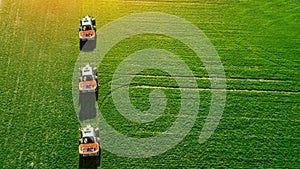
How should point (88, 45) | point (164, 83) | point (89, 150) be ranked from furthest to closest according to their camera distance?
point (88, 45)
point (164, 83)
point (89, 150)

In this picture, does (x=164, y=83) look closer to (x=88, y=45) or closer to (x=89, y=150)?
(x=88, y=45)

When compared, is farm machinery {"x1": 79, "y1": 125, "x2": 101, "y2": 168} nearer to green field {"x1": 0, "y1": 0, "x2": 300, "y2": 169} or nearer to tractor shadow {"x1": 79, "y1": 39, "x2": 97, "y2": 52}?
green field {"x1": 0, "y1": 0, "x2": 300, "y2": 169}

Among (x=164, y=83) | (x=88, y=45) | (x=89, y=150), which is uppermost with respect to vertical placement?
(x=88, y=45)

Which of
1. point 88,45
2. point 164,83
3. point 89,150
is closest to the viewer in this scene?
point 89,150

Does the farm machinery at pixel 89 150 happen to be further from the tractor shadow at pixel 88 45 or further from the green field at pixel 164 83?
the tractor shadow at pixel 88 45

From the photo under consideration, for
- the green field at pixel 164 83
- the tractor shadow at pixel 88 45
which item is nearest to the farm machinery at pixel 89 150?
the green field at pixel 164 83

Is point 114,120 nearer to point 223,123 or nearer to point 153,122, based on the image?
point 153,122

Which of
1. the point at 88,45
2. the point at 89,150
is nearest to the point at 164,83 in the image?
the point at 88,45

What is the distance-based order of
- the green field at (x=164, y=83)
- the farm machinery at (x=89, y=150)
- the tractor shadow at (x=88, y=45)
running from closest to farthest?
the farm machinery at (x=89, y=150), the green field at (x=164, y=83), the tractor shadow at (x=88, y=45)
